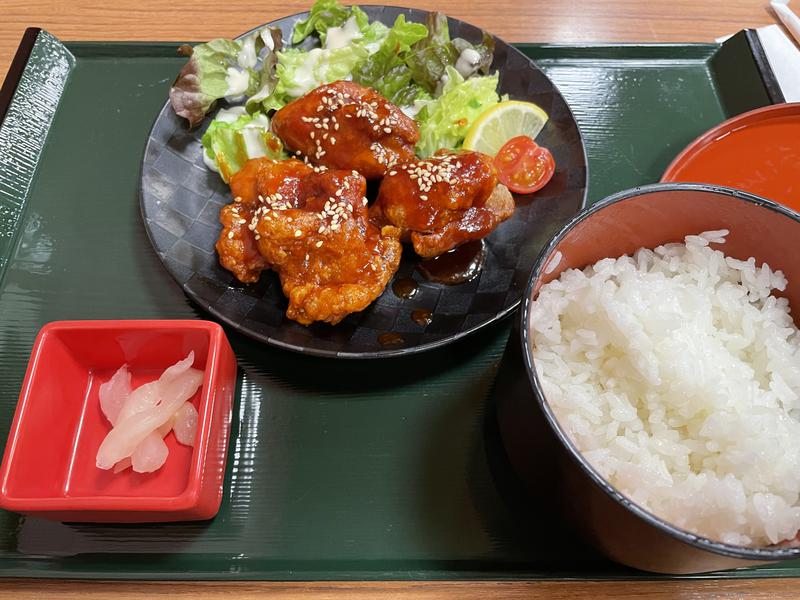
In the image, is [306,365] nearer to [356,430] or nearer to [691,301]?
[356,430]

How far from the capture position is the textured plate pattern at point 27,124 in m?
2.30

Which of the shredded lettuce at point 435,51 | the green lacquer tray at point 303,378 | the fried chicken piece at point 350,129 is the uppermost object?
the shredded lettuce at point 435,51

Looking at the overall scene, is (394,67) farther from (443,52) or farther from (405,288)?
(405,288)

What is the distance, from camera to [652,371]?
1.38 m

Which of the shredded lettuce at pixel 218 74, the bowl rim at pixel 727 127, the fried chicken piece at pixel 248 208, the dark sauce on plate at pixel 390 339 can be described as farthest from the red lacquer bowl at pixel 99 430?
the bowl rim at pixel 727 127

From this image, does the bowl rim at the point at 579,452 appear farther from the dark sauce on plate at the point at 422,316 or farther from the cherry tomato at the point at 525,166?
the cherry tomato at the point at 525,166

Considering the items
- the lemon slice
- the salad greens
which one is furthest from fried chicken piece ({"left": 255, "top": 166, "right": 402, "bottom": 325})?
the lemon slice

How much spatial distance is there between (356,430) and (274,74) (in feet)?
4.93

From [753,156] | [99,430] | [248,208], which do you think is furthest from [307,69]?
[753,156]

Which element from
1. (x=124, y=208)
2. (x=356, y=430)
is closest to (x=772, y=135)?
(x=356, y=430)

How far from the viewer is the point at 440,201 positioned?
207 centimetres

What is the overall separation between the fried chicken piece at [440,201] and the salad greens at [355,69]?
1.32 feet

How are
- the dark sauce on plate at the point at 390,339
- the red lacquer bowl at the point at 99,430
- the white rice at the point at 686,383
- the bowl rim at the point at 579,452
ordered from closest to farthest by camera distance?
1. the bowl rim at the point at 579,452
2. the white rice at the point at 686,383
3. the red lacquer bowl at the point at 99,430
4. the dark sauce on plate at the point at 390,339

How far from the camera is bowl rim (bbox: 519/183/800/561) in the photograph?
1105 mm
